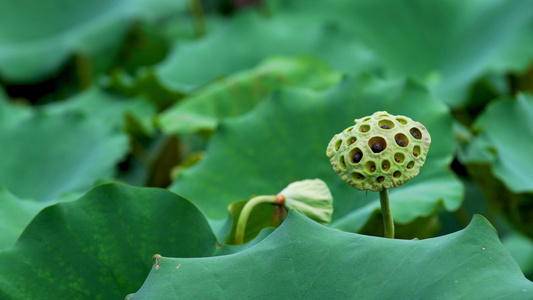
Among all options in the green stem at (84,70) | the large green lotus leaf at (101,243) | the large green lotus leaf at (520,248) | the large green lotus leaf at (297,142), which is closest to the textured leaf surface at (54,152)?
the large green lotus leaf at (297,142)

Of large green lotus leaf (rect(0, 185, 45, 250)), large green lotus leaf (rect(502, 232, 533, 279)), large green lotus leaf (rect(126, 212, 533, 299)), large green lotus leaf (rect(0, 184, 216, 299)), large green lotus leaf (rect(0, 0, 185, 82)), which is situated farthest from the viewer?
large green lotus leaf (rect(0, 0, 185, 82))

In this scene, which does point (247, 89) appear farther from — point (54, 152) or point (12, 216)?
point (12, 216)

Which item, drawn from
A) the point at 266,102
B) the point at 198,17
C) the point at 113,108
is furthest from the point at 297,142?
the point at 198,17

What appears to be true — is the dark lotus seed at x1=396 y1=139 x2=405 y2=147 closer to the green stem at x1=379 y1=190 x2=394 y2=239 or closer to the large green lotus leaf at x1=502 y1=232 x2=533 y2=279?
the green stem at x1=379 y1=190 x2=394 y2=239

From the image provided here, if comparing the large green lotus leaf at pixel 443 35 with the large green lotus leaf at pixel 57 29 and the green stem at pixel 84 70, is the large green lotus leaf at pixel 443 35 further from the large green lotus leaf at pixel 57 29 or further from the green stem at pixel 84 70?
the green stem at pixel 84 70

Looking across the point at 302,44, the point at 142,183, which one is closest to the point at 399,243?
the point at 142,183

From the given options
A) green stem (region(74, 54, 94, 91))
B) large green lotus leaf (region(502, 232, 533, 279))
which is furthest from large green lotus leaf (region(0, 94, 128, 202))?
large green lotus leaf (region(502, 232, 533, 279))
